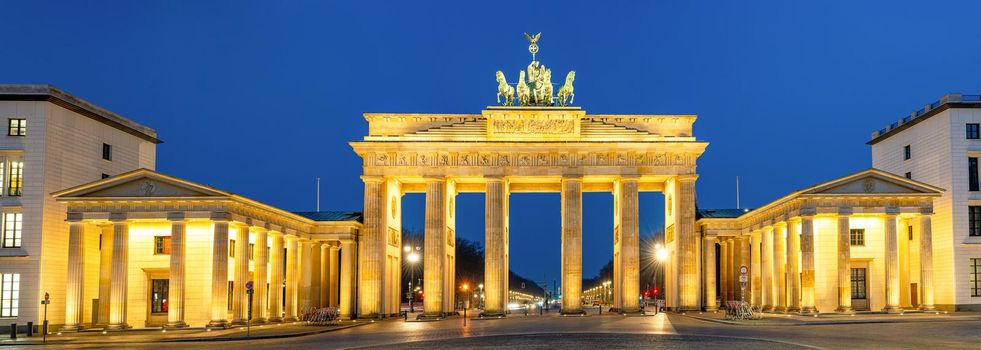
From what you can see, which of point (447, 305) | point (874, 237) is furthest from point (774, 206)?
point (447, 305)

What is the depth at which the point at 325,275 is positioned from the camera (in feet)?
245

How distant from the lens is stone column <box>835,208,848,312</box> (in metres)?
59.4

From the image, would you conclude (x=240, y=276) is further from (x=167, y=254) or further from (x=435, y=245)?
(x=435, y=245)

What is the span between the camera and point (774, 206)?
64312 mm

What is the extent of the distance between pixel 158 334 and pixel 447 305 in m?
29.0

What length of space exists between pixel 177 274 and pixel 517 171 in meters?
28.1

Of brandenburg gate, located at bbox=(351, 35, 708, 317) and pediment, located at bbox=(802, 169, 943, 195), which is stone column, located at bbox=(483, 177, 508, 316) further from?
pediment, located at bbox=(802, 169, 943, 195)

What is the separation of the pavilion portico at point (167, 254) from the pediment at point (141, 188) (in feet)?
0.18

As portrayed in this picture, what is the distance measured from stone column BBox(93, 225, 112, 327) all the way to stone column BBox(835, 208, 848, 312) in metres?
44.3

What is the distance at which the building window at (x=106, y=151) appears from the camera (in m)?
59.7

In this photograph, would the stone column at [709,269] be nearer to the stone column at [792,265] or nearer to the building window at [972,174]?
the stone column at [792,265]

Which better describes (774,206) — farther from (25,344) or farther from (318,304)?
(25,344)

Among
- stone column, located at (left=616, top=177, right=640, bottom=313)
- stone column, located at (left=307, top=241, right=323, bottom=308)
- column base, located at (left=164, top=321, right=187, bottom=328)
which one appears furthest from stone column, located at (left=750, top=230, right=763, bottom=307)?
column base, located at (left=164, top=321, right=187, bottom=328)

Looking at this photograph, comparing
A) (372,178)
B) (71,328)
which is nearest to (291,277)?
(372,178)
